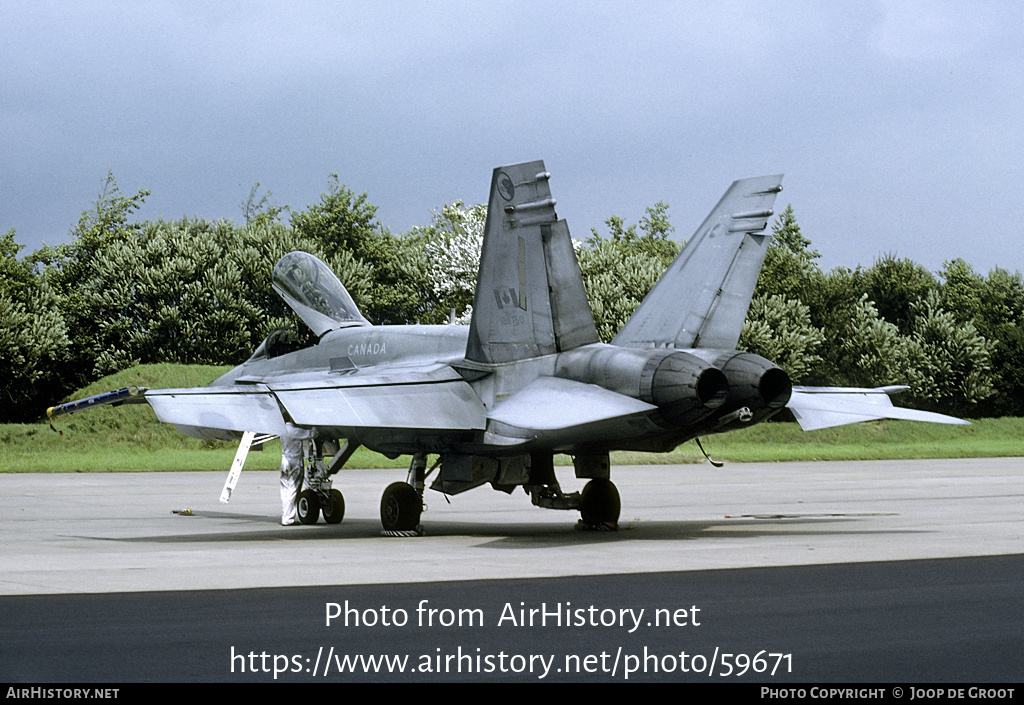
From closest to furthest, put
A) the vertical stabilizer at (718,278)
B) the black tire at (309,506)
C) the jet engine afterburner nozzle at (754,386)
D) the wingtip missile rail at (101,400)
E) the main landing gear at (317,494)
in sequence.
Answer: the jet engine afterburner nozzle at (754,386)
the vertical stabilizer at (718,278)
the wingtip missile rail at (101,400)
the main landing gear at (317,494)
the black tire at (309,506)

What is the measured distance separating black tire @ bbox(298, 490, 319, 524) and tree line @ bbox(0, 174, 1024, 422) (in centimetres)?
3818

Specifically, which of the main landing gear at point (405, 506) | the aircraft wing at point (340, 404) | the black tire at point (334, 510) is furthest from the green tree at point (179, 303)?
the aircraft wing at point (340, 404)

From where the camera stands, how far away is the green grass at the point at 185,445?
38.4 m

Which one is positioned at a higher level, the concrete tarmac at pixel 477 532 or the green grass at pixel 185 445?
the concrete tarmac at pixel 477 532

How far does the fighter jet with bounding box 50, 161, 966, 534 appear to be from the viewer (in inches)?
546

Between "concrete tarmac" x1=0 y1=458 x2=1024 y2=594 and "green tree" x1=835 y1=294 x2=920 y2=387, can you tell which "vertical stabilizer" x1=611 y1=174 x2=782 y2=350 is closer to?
"concrete tarmac" x1=0 y1=458 x2=1024 y2=594

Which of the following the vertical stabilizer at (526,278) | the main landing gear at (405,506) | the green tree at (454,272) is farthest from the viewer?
the green tree at (454,272)

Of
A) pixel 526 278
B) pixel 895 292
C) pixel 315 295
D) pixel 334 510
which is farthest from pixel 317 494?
pixel 895 292

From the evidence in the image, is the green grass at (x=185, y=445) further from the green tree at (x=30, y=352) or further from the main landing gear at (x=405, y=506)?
the main landing gear at (x=405, y=506)

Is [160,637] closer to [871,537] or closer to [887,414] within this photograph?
[871,537]

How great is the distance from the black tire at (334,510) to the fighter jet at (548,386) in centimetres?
230

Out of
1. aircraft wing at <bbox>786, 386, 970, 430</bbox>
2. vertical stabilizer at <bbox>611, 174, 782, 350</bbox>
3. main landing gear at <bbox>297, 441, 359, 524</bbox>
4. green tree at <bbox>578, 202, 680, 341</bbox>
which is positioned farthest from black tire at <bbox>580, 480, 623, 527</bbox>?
green tree at <bbox>578, 202, 680, 341</bbox>

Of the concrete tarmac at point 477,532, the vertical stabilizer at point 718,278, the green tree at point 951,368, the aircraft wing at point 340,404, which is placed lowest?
the green tree at point 951,368

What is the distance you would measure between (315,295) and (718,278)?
269 inches
